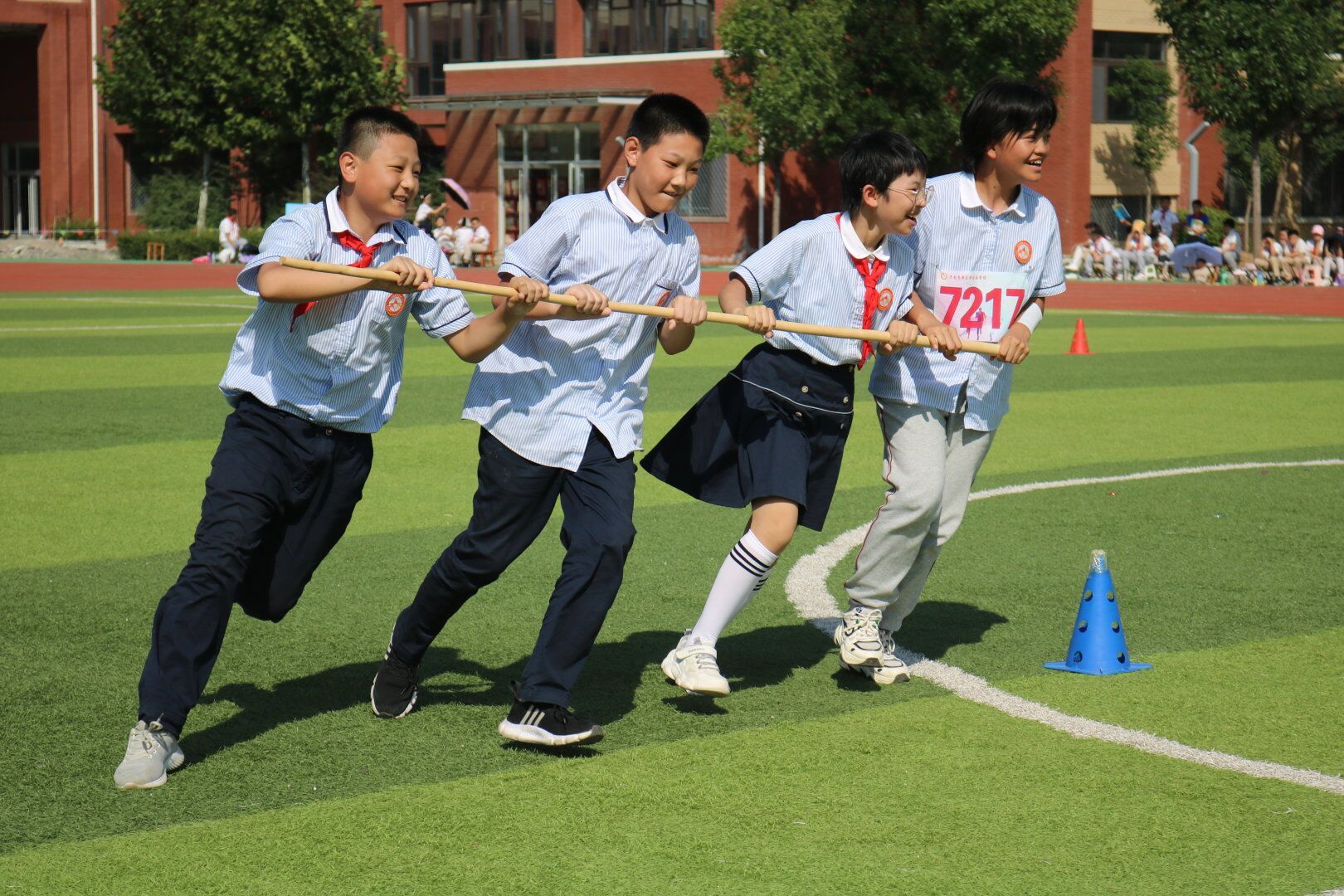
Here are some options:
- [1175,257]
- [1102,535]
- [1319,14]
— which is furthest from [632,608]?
[1319,14]

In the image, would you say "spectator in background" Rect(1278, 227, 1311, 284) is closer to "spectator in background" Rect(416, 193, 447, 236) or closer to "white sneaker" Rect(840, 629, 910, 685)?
"spectator in background" Rect(416, 193, 447, 236)

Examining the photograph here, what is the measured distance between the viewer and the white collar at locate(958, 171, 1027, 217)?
547cm

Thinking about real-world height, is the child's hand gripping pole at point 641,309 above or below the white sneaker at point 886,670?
above

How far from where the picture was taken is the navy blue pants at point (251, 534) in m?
4.26

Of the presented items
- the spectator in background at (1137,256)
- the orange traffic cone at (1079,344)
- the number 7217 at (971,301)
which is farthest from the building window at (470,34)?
the number 7217 at (971,301)

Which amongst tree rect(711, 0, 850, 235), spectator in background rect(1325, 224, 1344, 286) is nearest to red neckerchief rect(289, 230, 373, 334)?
spectator in background rect(1325, 224, 1344, 286)

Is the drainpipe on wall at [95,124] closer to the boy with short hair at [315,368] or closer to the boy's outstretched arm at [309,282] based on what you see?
the boy with short hair at [315,368]

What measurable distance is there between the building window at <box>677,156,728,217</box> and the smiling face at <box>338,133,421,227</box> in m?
42.8

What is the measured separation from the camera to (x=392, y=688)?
4875mm

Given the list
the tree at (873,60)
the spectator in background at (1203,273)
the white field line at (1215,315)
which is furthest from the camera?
the tree at (873,60)

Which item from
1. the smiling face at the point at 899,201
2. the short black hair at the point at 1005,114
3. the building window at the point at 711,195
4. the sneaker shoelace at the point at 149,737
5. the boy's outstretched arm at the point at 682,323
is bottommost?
the sneaker shoelace at the point at 149,737

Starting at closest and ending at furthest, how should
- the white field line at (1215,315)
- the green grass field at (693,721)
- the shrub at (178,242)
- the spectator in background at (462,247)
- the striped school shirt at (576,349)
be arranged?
1. the green grass field at (693,721)
2. the striped school shirt at (576,349)
3. the white field line at (1215,315)
4. the spectator in background at (462,247)
5. the shrub at (178,242)

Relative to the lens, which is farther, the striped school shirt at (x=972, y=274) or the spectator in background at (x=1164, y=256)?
the spectator in background at (x=1164, y=256)

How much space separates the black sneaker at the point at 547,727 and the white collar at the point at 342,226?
4.62 feet
